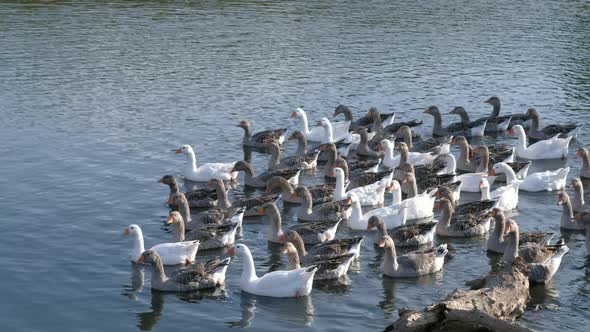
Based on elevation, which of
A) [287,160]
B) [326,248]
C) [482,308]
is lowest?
[482,308]

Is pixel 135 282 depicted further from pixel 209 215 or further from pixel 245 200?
pixel 245 200

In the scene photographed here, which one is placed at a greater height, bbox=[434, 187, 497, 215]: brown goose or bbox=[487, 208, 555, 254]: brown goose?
bbox=[434, 187, 497, 215]: brown goose

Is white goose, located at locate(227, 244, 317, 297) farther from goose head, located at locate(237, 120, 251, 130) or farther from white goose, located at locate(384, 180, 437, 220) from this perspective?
goose head, located at locate(237, 120, 251, 130)

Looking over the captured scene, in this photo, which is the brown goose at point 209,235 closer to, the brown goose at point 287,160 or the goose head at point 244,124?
the brown goose at point 287,160

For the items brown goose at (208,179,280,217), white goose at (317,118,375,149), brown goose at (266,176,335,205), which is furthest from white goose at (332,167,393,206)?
white goose at (317,118,375,149)

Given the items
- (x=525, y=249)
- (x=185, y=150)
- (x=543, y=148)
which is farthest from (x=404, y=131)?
(x=525, y=249)

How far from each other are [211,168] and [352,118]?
800cm

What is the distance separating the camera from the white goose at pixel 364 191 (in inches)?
1051

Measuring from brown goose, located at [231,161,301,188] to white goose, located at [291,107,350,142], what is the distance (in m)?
4.82

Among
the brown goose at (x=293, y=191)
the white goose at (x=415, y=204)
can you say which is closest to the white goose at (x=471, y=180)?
the white goose at (x=415, y=204)

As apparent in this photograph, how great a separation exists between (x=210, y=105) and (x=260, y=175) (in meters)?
9.08

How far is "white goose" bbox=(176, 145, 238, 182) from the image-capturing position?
29.1m

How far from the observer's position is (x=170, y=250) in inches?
883

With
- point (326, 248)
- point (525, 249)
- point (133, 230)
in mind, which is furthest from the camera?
point (133, 230)
